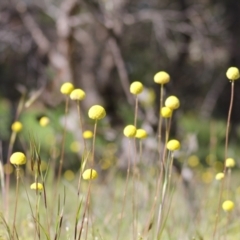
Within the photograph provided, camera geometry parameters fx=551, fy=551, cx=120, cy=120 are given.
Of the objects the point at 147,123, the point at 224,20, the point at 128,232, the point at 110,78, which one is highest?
the point at 224,20

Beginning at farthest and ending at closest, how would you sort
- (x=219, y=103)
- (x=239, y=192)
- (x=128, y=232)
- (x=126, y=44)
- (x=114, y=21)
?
(x=219, y=103), (x=126, y=44), (x=114, y=21), (x=239, y=192), (x=128, y=232)

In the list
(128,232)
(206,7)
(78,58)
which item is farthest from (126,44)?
(128,232)

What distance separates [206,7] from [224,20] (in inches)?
17.6

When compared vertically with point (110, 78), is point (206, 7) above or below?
above

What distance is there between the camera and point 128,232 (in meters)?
2.22

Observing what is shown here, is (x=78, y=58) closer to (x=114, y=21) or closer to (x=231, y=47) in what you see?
(x=114, y=21)

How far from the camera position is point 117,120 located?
4.88 m

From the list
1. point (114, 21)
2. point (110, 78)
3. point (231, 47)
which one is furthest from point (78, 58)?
point (231, 47)

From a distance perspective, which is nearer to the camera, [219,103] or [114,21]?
[114,21]

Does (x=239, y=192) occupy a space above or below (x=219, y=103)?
below

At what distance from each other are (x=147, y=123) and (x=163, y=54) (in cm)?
405

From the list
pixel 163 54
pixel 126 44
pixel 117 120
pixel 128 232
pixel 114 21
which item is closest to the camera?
pixel 128 232

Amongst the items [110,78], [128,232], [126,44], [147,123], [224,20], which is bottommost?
[128,232]

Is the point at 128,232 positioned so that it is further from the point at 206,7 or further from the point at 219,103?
the point at 219,103
